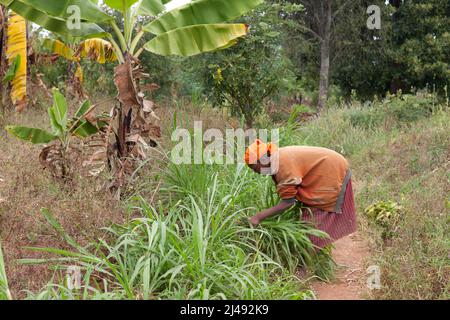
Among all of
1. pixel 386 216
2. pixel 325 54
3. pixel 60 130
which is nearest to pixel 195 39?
pixel 60 130

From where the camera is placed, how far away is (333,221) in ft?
16.4

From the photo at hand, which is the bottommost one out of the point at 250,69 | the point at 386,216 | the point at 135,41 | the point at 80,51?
the point at 386,216

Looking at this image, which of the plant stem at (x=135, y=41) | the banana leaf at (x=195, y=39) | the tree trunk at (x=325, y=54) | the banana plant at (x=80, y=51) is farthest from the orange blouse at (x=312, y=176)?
the tree trunk at (x=325, y=54)

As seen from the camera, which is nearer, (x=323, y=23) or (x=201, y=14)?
(x=201, y=14)

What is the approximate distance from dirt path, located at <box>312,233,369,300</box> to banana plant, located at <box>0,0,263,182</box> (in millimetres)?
2636

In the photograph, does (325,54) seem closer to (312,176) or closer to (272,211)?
(312,176)

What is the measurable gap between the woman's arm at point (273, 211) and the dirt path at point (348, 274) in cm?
81

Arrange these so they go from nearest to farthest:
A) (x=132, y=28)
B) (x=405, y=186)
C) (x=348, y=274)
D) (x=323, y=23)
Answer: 1. (x=348, y=274)
2. (x=132, y=28)
3. (x=405, y=186)
4. (x=323, y=23)

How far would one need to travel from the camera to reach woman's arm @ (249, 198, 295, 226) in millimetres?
4723

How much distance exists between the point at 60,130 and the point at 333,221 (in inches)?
129

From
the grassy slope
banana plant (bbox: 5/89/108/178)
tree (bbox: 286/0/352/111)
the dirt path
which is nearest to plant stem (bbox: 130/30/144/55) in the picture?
banana plant (bbox: 5/89/108/178)

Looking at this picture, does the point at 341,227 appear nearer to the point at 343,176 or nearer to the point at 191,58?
the point at 343,176

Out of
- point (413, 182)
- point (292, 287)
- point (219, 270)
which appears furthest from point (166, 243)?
point (413, 182)
